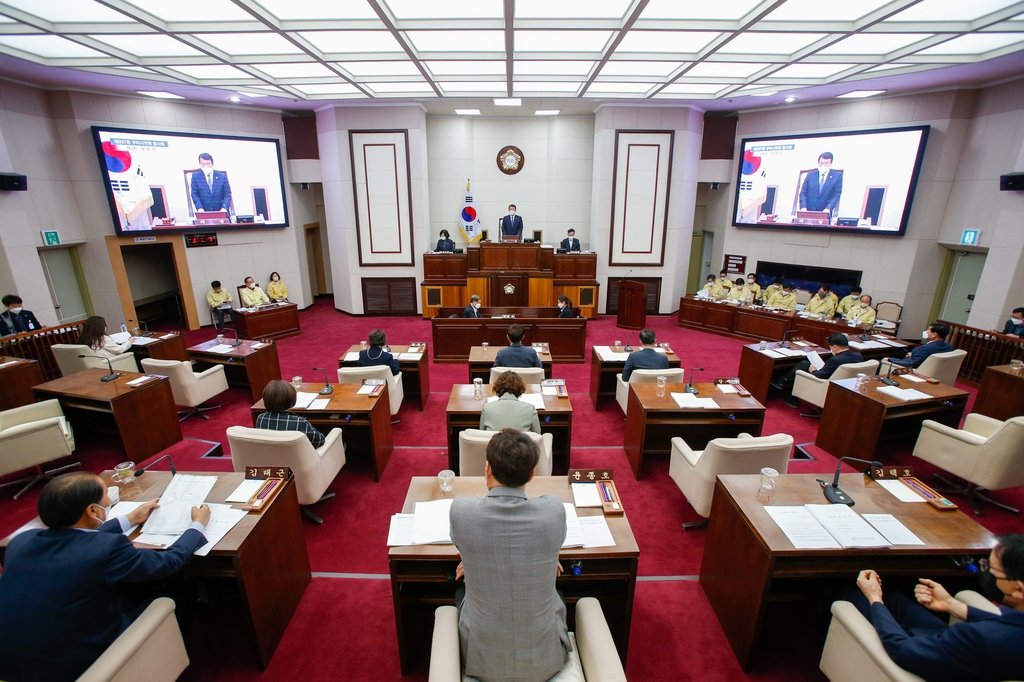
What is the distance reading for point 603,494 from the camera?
2959 millimetres

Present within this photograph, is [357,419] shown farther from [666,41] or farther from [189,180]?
[189,180]

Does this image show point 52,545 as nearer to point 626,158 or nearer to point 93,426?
point 93,426

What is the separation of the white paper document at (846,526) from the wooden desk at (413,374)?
4608mm

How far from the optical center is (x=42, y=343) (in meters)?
6.56

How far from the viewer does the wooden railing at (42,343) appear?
6.15 m

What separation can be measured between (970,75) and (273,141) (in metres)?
13.0

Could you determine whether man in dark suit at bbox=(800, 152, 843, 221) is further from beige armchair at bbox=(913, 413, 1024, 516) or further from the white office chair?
the white office chair

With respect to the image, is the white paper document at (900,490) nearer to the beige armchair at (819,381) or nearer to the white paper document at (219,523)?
the beige armchair at (819,381)

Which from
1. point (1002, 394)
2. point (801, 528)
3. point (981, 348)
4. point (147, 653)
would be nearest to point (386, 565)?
point (147, 653)

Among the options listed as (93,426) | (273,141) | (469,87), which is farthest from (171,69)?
(93,426)

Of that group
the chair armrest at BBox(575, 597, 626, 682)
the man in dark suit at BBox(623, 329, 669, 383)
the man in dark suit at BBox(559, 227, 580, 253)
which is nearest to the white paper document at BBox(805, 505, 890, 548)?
the chair armrest at BBox(575, 597, 626, 682)

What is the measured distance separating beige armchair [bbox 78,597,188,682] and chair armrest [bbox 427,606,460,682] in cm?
142

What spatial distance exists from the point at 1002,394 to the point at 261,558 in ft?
26.2

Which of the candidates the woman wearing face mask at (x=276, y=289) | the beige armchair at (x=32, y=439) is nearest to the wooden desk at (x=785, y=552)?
the beige armchair at (x=32, y=439)
